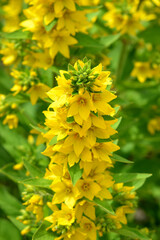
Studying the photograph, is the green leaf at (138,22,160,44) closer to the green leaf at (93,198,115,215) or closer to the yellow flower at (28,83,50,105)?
the yellow flower at (28,83,50,105)

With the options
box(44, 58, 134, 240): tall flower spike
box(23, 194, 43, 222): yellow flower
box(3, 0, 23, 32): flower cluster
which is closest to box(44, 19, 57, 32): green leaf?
box(44, 58, 134, 240): tall flower spike

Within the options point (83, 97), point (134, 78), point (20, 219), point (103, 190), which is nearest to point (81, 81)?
point (83, 97)

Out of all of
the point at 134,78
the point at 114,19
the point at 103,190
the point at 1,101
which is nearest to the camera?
the point at 103,190

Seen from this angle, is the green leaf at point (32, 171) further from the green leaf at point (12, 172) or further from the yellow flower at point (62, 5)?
the yellow flower at point (62, 5)

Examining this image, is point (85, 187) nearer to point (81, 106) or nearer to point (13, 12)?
point (81, 106)

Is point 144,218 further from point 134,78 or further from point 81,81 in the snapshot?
point 81,81

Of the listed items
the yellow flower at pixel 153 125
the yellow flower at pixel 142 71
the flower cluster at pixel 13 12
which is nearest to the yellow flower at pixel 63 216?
the yellow flower at pixel 153 125

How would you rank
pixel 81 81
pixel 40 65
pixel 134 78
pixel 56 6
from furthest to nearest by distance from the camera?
pixel 134 78, pixel 40 65, pixel 56 6, pixel 81 81
